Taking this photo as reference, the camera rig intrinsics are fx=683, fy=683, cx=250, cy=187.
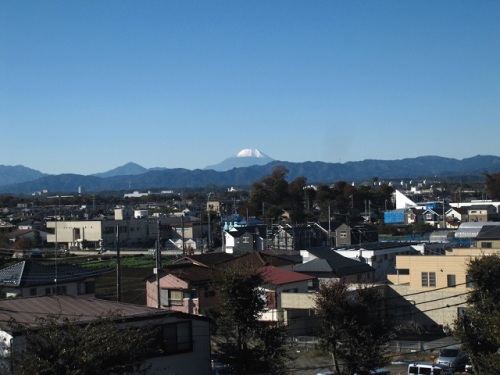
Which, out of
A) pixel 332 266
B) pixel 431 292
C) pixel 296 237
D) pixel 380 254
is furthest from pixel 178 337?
pixel 296 237

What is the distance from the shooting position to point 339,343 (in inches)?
357

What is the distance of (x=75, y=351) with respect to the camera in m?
5.05

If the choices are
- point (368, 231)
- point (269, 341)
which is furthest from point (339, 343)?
point (368, 231)

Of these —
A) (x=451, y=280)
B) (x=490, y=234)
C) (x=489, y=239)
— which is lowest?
(x=451, y=280)

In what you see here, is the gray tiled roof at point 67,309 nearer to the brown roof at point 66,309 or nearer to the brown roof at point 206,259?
the brown roof at point 66,309

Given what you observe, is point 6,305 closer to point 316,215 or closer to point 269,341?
point 269,341

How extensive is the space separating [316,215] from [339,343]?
36.3 metres

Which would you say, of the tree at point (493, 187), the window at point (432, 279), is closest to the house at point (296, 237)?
the window at point (432, 279)

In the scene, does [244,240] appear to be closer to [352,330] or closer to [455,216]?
[455,216]

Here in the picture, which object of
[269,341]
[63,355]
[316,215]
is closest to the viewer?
[63,355]

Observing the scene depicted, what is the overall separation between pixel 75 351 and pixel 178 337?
2317mm

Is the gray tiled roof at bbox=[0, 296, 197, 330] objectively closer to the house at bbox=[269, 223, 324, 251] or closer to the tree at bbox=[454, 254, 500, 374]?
the tree at bbox=[454, 254, 500, 374]

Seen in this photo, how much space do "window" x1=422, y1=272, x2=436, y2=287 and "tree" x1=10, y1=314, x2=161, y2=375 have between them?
10.8 metres

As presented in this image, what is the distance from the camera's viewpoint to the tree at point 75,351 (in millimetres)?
4961
